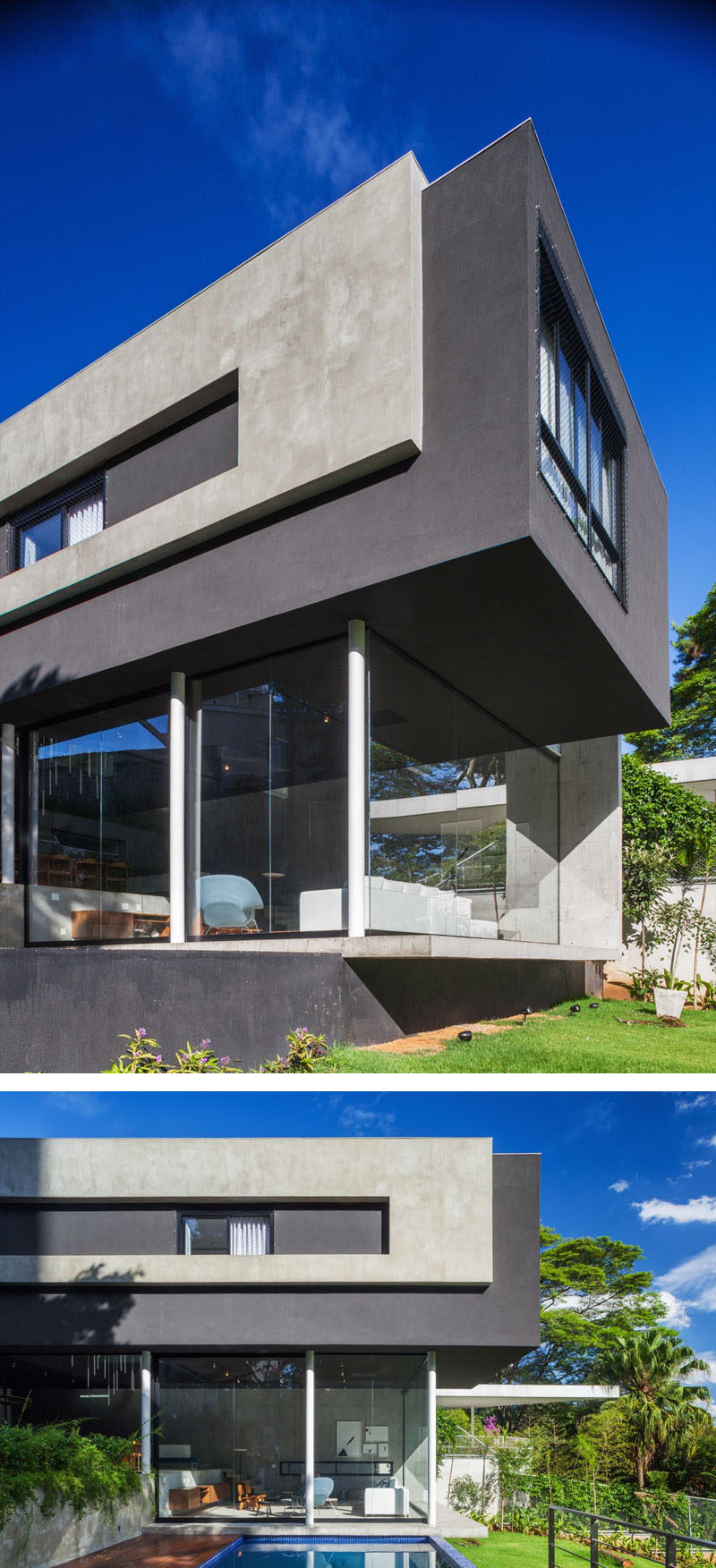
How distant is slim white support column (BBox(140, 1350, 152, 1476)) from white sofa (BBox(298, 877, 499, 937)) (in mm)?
7504

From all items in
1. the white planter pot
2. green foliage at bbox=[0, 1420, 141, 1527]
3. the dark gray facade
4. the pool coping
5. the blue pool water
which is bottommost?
the pool coping

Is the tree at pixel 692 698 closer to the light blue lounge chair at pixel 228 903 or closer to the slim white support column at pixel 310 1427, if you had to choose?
the slim white support column at pixel 310 1427

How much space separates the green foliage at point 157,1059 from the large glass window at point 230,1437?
6.79 m

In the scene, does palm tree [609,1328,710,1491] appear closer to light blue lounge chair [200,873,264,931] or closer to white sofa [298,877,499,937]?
white sofa [298,877,499,937]

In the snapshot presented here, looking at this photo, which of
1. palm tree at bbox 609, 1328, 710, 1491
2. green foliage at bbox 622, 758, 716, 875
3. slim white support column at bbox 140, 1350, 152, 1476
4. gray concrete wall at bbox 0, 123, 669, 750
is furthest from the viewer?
palm tree at bbox 609, 1328, 710, 1491

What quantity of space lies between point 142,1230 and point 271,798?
6.95m

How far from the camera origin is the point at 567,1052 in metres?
9.76

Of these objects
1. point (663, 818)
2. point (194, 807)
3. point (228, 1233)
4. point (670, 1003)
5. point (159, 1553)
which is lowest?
point (159, 1553)

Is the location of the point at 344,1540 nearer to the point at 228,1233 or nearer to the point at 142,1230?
the point at 228,1233

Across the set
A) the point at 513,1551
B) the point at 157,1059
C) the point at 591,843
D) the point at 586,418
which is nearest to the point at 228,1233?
the point at 157,1059

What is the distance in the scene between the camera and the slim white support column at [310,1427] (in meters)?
13.0

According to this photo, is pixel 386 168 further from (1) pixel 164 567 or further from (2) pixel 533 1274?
(2) pixel 533 1274

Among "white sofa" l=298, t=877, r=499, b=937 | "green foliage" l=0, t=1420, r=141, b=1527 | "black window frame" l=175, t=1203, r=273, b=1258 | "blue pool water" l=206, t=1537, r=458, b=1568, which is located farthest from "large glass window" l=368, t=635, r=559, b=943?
"blue pool water" l=206, t=1537, r=458, b=1568

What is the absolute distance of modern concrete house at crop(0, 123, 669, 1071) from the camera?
901 cm
